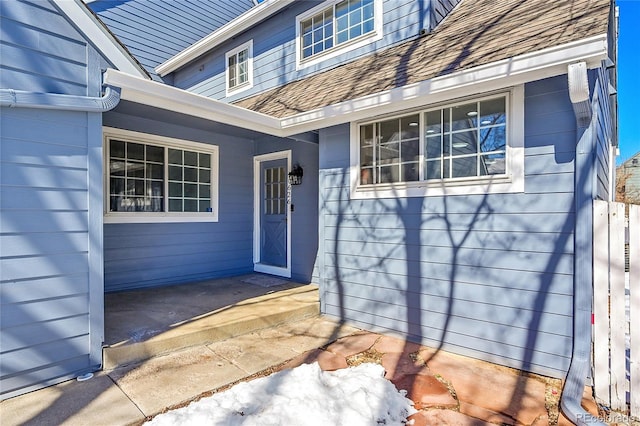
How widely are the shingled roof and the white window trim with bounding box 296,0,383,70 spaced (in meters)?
0.30

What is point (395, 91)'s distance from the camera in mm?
3434

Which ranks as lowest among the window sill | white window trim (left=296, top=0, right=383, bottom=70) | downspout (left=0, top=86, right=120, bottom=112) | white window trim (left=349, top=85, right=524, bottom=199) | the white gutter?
the window sill

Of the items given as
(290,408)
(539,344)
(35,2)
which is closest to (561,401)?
(539,344)

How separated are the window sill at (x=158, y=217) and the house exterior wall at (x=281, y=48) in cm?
258

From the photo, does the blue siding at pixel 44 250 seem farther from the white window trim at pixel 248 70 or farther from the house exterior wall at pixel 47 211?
the white window trim at pixel 248 70

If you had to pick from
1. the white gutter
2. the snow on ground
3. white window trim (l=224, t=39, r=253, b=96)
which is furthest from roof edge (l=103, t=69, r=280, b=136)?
the white gutter

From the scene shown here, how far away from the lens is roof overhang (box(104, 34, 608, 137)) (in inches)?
101

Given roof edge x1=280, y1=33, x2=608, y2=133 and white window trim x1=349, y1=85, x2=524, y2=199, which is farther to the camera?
white window trim x1=349, y1=85, x2=524, y2=199

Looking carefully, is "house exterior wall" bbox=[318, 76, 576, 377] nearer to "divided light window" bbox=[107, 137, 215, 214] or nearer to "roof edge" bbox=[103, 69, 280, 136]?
"roof edge" bbox=[103, 69, 280, 136]

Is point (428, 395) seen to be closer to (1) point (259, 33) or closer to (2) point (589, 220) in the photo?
(2) point (589, 220)

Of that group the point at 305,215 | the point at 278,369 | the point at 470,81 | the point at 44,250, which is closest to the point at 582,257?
the point at 470,81

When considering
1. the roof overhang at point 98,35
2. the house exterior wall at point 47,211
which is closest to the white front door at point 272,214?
the roof overhang at point 98,35

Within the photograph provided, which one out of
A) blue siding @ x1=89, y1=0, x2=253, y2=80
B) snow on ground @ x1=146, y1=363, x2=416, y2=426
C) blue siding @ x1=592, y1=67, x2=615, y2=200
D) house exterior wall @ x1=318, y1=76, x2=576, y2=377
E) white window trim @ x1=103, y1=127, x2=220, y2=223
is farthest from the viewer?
blue siding @ x1=89, y1=0, x2=253, y2=80

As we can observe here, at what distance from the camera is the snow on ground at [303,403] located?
222 centimetres
